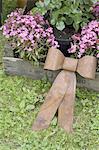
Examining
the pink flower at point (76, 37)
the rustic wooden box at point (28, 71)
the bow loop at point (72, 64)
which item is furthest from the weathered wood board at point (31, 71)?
the pink flower at point (76, 37)

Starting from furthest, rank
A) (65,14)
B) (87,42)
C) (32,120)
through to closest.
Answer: (65,14), (87,42), (32,120)

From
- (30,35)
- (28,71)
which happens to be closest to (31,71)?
(28,71)

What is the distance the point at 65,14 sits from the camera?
2436 millimetres

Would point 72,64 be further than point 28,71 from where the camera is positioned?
No

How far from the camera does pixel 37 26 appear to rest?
2.41 meters

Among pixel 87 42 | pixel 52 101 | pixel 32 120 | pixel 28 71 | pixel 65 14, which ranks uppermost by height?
pixel 65 14

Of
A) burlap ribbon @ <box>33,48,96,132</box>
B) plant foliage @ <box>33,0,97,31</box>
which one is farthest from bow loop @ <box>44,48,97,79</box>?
plant foliage @ <box>33,0,97,31</box>

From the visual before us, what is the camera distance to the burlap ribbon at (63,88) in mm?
2143

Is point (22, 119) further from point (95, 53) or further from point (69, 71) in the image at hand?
point (95, 53)

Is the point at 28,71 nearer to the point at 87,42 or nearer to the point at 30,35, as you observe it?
the point at 30,35

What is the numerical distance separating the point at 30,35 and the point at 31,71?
251mm

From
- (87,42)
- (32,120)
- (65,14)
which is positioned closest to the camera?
(32,120)

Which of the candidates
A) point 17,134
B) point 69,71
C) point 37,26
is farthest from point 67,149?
point 37,26

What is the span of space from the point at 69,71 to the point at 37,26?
1.26ft
